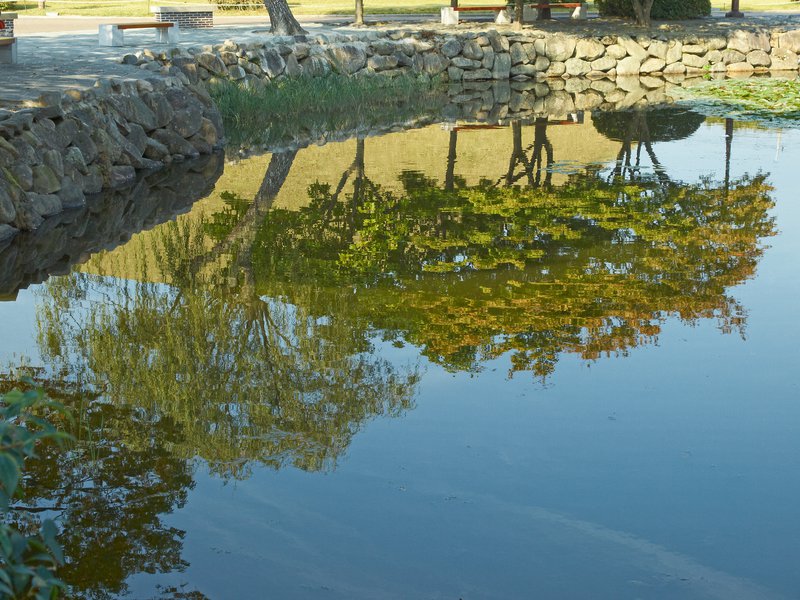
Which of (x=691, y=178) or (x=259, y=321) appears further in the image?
(x=691, y=178)

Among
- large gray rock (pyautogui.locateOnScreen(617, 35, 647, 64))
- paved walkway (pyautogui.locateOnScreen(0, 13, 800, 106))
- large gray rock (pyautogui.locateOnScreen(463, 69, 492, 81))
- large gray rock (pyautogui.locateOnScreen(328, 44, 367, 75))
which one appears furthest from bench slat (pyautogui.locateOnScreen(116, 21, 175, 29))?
large gray rock (pyautogui.locateOnScreen(617, 35, 647, 64))

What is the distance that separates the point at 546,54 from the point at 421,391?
22611mm

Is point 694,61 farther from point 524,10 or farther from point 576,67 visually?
point 524,10

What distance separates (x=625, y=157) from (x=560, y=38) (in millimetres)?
12786

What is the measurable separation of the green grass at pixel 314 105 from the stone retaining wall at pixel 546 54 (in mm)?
833

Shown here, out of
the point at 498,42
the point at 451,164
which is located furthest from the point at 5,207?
the point at 498,42

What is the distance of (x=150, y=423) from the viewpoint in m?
6.95

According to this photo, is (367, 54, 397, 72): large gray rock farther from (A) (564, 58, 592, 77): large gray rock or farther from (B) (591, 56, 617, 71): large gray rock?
(B) (591, 56, 617, 71): large gray rock

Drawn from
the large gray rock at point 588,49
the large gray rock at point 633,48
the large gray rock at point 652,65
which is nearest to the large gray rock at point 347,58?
the large gray rock at point 588,49

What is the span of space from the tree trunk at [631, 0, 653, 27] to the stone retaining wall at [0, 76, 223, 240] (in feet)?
52.0

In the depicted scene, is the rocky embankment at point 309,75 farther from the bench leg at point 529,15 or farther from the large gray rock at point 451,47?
A: the bench leg at point 529,15

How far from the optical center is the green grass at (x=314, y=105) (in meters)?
19.8

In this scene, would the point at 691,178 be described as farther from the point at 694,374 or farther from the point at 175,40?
the point at 175,40

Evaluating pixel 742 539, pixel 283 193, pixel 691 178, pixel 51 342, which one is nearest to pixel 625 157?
pixel 691 178
